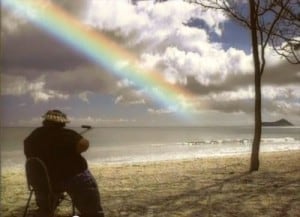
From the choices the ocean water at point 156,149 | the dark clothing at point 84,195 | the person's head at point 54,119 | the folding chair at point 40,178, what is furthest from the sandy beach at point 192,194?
the ocean water at point 156,149

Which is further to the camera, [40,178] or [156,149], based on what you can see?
[156,149]

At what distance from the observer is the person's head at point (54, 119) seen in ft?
18.8

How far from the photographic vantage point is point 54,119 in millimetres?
5730

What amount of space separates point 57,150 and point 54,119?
385 mm

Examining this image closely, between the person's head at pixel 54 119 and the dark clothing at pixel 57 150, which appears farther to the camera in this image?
the person's head at pixel 54 119

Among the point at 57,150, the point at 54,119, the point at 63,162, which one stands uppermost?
the point at 54,119

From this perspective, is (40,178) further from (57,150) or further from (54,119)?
(54,119)

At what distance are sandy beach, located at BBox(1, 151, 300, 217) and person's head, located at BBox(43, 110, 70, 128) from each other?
2584mm

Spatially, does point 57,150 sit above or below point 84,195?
above

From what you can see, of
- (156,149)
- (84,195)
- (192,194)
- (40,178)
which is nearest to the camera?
(40,178)

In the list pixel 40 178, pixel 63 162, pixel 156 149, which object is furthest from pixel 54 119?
pixel 156 149

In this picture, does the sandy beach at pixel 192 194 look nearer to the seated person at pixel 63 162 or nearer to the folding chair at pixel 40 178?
the seated person at pixel 63 162

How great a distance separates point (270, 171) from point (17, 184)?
6.79 m

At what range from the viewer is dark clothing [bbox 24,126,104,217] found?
5.59m
